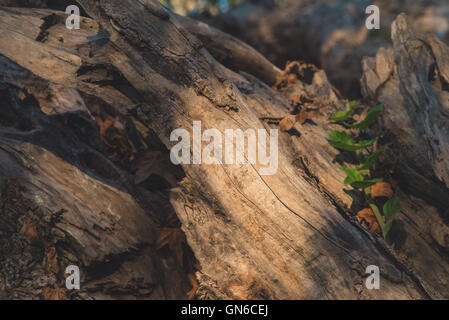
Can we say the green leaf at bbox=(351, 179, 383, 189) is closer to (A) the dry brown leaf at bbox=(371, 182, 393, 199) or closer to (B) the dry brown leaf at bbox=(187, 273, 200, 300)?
(A) the dry brown leaf at bbox=(371, 182, 393, 199)

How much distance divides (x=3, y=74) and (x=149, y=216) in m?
1.99

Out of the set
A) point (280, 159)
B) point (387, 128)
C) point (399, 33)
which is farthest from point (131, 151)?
point (399, 33)

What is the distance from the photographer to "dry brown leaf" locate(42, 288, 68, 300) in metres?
2.29

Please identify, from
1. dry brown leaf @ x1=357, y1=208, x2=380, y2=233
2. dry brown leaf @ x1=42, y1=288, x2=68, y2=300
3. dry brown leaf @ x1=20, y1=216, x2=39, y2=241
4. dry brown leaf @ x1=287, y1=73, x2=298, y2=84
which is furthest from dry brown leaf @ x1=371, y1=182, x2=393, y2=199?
dry brown leaf @ x1=20, y1=216, x2=39, y2=241

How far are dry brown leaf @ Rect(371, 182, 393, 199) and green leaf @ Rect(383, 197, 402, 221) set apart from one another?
22 centimetres

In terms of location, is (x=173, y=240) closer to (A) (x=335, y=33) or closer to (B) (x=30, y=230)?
(B) (x=30, y=230)

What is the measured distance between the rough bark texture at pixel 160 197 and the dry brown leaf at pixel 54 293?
0.05 ft

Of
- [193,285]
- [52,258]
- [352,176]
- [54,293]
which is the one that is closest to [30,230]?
[52,258]

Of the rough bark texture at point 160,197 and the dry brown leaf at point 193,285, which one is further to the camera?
the dry brown leaf at point 193,285

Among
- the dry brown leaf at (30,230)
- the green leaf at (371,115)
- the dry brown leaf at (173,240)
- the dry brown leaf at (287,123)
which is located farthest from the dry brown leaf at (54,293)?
the green leaf at (371,115)

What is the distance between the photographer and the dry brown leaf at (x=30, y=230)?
2.44 m

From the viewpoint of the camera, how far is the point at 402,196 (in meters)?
2.91

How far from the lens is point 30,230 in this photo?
8.00 feet

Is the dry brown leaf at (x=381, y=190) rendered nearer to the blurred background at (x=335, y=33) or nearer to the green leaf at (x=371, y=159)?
the green leaf at (x=371, y=159)
